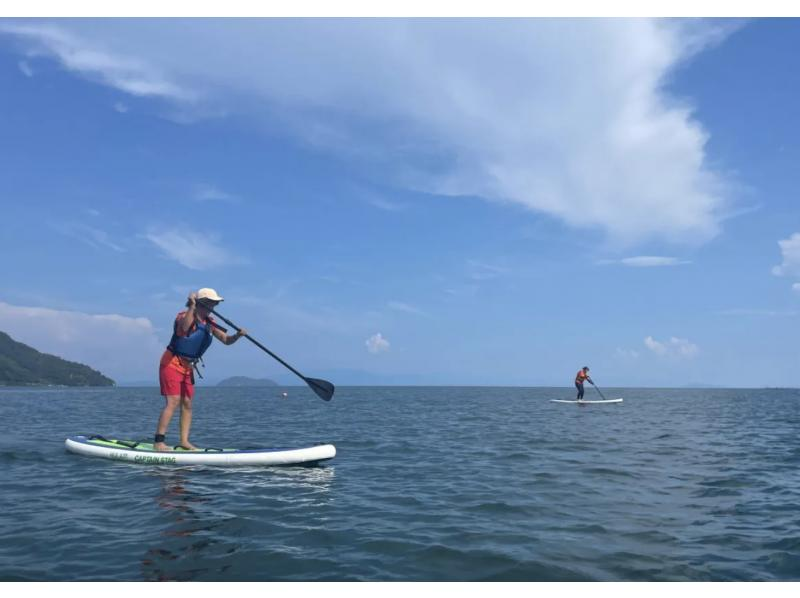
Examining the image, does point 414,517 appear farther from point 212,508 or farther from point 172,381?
point 172,381

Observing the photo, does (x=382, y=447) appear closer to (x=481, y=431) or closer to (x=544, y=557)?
(x=481, y=431)

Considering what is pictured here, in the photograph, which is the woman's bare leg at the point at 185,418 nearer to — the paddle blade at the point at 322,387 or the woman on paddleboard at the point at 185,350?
the woman on paddleboard at the point at 185,350

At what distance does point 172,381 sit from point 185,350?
2.50 feet

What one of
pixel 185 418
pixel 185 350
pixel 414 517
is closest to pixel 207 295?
pixel 185 350

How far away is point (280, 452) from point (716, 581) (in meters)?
8.85

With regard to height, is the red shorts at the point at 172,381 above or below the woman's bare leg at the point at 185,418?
above

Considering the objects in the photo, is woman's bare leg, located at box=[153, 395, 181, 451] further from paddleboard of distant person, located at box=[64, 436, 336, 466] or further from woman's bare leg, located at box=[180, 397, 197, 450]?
woman's bare leg, located at box=[180, 397, 197, 450]

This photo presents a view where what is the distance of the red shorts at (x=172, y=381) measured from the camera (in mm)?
12414

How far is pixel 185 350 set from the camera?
1273cm

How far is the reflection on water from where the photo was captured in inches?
230

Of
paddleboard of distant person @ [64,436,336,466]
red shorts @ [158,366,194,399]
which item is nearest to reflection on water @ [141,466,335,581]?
paddleboard of distant person @ [64,436,336,466]

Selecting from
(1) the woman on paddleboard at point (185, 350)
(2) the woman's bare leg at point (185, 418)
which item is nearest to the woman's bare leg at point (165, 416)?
(1) the woman on paddleboard at point (185, 350)

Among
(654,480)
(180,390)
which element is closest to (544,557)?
(654,480)

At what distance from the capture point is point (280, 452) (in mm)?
12148
